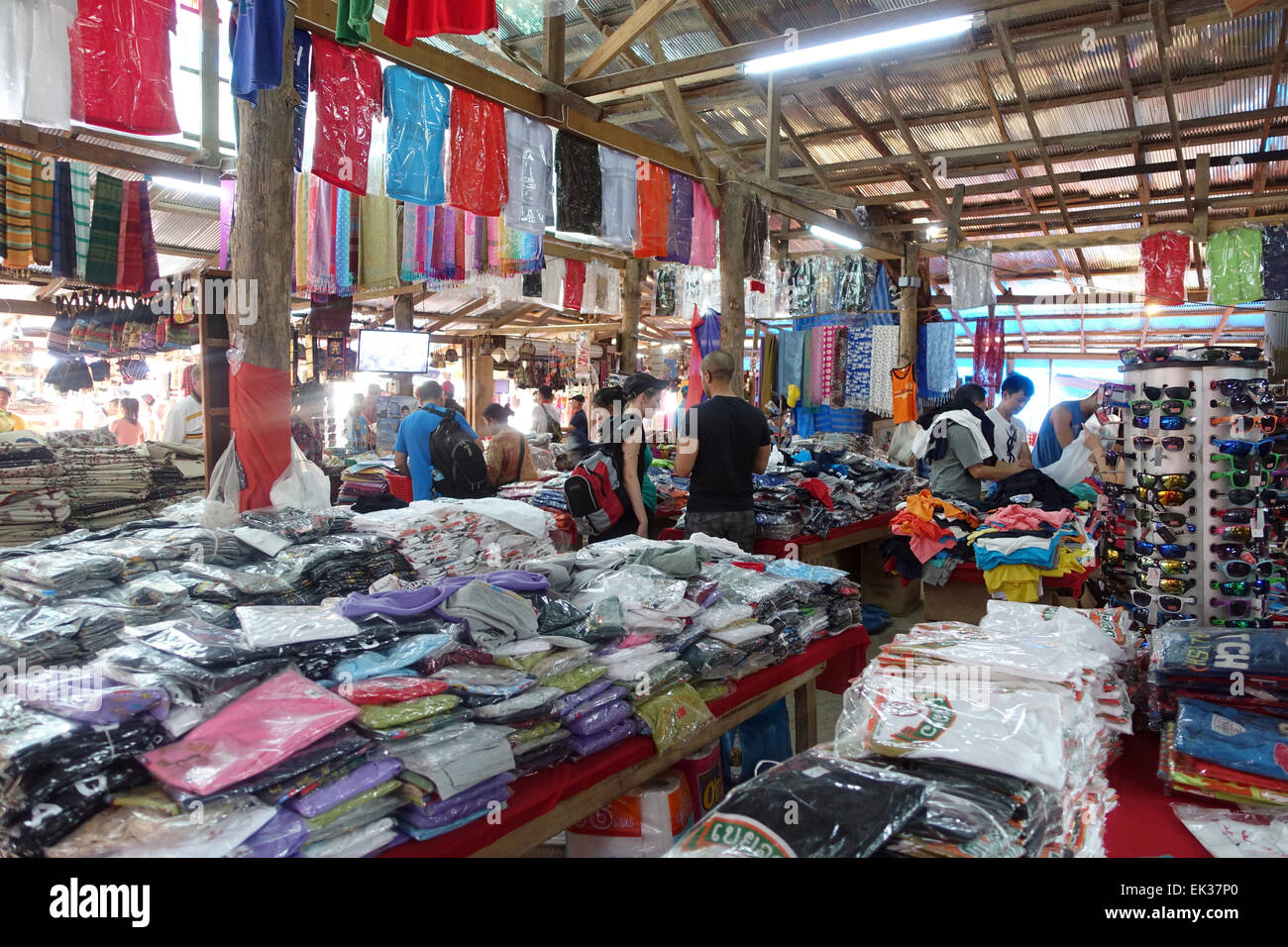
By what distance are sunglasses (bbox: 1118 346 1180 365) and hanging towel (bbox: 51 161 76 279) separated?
7197 millimetres

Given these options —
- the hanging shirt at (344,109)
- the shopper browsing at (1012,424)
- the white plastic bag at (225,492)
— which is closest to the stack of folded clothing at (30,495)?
the white plastic bag at (225,492)

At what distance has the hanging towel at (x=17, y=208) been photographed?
5.59m

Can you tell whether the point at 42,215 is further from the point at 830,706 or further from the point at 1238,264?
the point at 1238,264

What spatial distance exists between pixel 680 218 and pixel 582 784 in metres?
5.52

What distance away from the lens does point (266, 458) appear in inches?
138

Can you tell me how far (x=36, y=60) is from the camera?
3176mm

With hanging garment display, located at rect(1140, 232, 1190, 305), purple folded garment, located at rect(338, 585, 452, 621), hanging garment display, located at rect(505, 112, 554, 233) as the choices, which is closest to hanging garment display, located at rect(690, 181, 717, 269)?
hanging garment display, located at rect(505, 112, 554, 233)

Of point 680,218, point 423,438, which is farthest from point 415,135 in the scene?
point 680,218

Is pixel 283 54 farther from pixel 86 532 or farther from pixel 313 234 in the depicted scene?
pixel 313 234

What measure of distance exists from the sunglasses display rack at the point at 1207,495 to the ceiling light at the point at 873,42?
293cm

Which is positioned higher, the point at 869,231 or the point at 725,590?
the point at 869,231

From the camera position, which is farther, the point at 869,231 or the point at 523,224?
the point at 869,231

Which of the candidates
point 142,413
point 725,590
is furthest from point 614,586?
point 142,413
